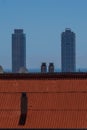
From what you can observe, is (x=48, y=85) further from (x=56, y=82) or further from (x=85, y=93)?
(x=85, y=93)

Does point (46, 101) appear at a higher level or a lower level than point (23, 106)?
higher

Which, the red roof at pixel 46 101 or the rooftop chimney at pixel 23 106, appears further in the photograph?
the rooftop chimney at pixel 23 106

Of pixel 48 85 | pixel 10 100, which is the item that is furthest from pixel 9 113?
pixel 48 85

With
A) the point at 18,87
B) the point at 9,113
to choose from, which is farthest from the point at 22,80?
the point at 9,113

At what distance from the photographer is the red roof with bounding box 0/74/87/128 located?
4831 cm

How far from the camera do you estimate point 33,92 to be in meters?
50.9

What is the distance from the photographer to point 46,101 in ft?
164

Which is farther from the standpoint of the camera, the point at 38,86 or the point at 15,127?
the point at 38,86

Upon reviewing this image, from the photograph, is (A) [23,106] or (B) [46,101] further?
(B) [46,101]

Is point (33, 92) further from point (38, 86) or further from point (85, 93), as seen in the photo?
point (85, 93)

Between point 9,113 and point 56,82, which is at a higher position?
point 56,82

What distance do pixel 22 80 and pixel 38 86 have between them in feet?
6.67

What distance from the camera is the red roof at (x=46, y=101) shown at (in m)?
48.3

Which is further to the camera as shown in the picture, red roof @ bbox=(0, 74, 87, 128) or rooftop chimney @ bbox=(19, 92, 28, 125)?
rooftop chimney @ bbox=(19, 92, 28, 125)
